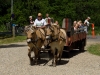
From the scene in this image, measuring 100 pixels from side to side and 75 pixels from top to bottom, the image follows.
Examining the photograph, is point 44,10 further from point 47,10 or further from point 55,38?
point 55,38

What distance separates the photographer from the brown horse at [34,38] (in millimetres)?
13797

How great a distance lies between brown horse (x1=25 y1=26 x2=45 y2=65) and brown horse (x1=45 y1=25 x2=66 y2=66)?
0.58 meters

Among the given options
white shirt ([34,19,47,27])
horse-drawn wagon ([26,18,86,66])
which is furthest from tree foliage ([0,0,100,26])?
horse-drawn wagon ([26,18,86,66])

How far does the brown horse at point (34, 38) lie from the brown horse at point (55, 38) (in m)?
0.58

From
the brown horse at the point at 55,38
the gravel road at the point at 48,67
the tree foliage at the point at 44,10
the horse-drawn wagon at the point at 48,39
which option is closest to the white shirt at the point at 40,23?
the horse-drawn wagon at the point at 48,39

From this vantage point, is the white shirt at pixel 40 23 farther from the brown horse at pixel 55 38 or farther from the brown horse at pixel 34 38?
the brown horse at pixel 55 38

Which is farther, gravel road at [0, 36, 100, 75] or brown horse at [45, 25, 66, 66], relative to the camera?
brown horse at [45, 25, 66, 66]

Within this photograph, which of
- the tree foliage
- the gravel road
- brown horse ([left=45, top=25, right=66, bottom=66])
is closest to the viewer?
the gravel road

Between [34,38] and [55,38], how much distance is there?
901mm

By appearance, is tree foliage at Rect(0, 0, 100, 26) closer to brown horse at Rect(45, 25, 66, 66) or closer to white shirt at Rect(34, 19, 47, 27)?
white shirt at Rect(34, 19, 47, 27)

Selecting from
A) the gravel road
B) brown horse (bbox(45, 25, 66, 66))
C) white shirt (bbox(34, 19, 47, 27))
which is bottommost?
the gravel road

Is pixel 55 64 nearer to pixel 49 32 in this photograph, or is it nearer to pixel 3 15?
pixel 49 32

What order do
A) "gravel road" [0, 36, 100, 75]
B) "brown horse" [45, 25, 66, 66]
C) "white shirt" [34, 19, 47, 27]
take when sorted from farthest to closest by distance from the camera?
"white shirt" [34, 19, 47, 27]
"brown horse" [45, 25, 66, 66]
"gravel road" [0, 36, 100, 75]

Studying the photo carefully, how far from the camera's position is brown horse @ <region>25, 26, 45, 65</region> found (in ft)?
45.3
